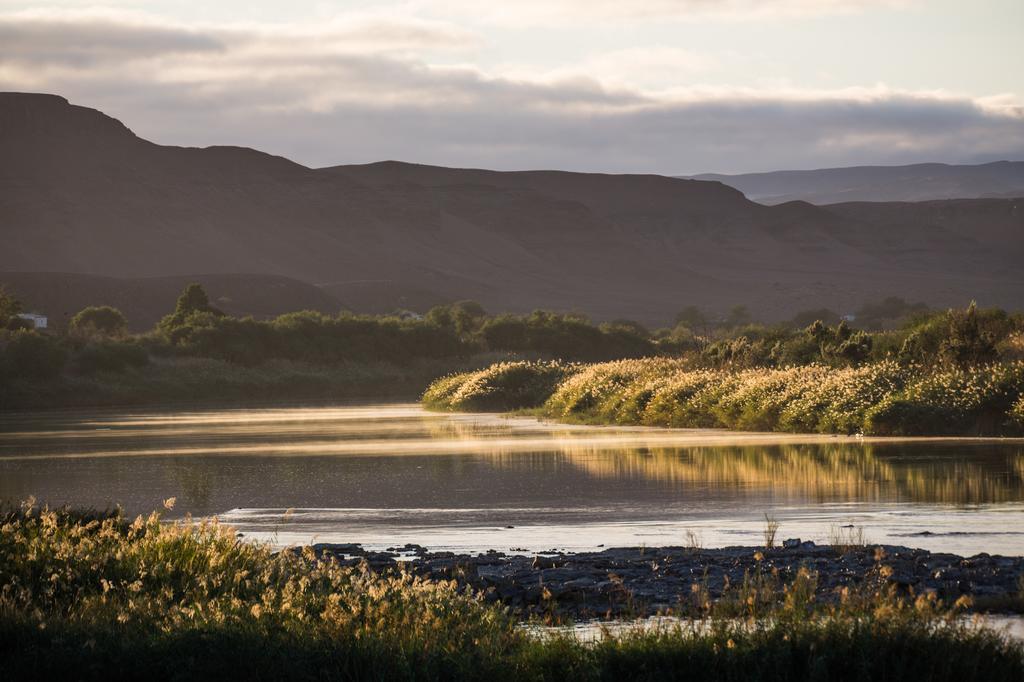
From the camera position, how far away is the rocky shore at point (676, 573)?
1166cm

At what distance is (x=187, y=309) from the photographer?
285 ft

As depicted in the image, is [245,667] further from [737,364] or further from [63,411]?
[63,411]

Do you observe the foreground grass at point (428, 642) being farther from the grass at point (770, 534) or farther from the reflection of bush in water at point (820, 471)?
the reflection of bush in water at point (820, 471)

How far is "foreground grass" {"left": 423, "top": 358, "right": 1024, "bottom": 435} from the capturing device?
96.9 feet

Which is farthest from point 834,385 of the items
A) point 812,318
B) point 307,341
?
point 812,318

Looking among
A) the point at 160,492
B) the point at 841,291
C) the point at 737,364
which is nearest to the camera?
the point at 160,492

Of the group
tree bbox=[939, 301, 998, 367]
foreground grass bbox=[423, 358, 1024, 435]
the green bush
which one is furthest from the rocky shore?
the green bush

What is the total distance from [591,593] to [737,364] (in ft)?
93.9

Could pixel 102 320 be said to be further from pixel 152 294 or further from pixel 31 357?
pixel 152 294

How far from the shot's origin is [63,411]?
56.9m

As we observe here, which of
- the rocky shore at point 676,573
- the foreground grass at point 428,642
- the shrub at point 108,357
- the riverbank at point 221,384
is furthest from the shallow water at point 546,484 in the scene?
the shrub at point 108,357

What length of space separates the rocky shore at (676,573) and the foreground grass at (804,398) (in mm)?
16208

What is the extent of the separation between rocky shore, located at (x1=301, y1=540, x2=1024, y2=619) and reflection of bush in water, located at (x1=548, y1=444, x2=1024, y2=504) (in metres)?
5.97

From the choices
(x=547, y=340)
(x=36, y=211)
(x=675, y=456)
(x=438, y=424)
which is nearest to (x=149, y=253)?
(x=36, y=211)
